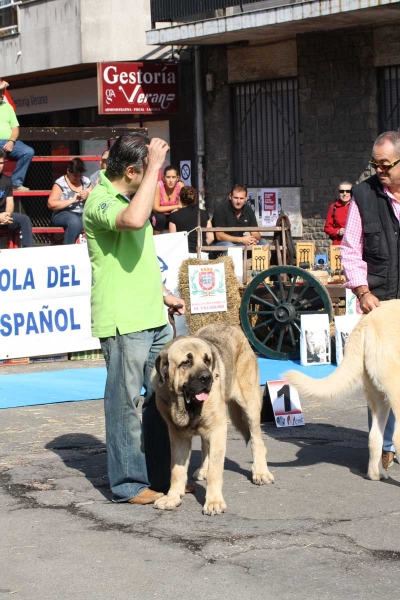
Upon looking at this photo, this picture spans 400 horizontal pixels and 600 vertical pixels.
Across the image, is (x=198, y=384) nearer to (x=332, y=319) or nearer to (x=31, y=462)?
(x=31, y=462)

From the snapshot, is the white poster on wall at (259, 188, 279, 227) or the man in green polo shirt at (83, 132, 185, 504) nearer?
the man in green polo shirt at (83, 132, 185, 504)

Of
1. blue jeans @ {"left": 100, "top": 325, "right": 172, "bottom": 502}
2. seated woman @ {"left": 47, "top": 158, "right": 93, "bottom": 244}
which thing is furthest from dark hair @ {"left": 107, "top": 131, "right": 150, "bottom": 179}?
seated woman @ {"left": 47, "top": 158, "right": 93, "bottom": 244}

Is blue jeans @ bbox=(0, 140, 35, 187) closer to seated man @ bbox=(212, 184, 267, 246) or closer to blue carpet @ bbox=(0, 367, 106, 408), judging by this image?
seated man @ bbox=(212, 184, 267, 246)

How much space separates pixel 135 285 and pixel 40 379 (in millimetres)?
5040

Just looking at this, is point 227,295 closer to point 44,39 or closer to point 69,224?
point 69,224

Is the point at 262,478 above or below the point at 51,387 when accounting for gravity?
below

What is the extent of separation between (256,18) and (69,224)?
6157mm

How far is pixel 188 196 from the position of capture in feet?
46.0

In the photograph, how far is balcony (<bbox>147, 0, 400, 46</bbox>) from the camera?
53.4ft

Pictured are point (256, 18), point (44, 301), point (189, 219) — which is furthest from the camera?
point (256, 18)

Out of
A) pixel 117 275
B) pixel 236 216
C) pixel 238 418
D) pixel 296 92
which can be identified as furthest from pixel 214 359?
pixel 296 92

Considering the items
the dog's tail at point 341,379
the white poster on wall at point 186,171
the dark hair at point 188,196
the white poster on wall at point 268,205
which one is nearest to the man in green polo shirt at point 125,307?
the dog's tail at point 341,379

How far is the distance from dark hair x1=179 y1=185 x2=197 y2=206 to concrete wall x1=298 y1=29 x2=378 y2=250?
4.61 m

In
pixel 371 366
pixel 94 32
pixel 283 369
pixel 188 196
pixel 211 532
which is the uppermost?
pixel 94 32
